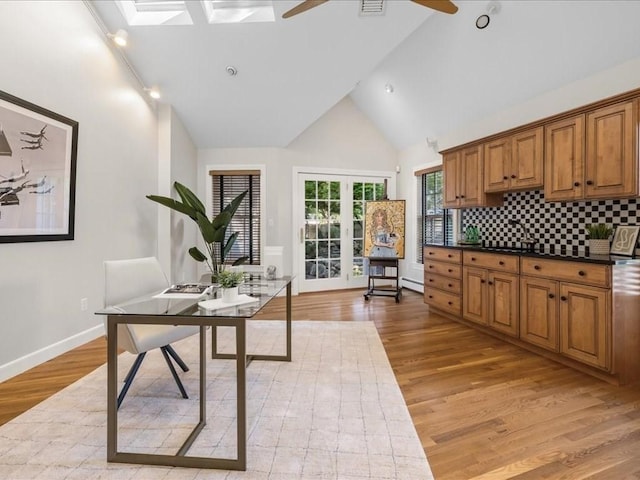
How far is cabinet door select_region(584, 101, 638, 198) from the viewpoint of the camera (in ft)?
8.04

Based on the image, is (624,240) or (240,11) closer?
(624,240)

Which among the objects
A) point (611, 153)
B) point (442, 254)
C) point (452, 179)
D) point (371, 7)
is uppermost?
point (371, 7)

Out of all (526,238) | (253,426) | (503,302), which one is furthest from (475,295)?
(253,426)

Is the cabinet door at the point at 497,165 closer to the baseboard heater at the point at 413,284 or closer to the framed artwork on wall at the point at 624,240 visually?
the framed artwork on wall at the point at 624,240

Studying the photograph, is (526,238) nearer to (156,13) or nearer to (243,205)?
(243,205)

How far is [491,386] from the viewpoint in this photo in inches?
93.0

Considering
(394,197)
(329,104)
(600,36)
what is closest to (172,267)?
(329,104)

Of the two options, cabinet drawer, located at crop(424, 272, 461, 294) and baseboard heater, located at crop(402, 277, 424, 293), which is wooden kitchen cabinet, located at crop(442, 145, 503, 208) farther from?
baseboard heater, located at crop(402, 277, 424, 293)

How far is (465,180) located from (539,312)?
5.86ft

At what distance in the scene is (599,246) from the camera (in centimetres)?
274

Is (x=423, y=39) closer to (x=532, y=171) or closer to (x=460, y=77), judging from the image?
(x=460, y=77)

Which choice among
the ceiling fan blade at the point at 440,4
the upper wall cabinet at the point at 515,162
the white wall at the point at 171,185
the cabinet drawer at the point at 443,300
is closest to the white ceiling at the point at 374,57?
the white wall at the point at 171,185

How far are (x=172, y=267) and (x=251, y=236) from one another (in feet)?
4.40

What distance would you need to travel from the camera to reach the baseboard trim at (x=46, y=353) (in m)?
2.46
